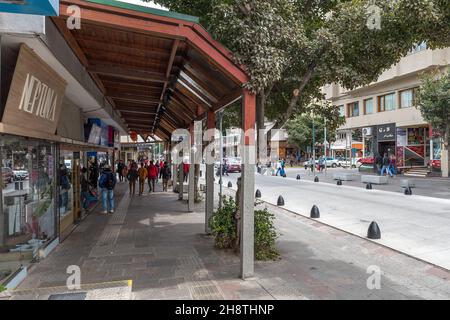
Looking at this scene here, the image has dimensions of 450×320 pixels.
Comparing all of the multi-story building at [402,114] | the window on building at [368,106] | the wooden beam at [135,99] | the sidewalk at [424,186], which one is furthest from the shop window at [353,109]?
the wooden beam at [135,99]

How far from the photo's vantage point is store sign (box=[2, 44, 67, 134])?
488 cm

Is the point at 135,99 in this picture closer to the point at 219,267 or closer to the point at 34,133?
the point at 34,133

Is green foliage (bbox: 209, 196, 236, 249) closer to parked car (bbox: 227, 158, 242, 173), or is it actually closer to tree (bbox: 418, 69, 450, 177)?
tree (bbox: 418, 69, 450, 177)

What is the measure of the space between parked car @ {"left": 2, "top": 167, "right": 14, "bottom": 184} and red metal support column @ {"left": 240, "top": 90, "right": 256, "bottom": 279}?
3.40 metres

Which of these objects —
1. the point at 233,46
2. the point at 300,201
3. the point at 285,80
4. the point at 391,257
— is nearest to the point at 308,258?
the point at 391,257

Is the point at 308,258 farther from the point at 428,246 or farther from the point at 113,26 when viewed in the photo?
the point at 113,26

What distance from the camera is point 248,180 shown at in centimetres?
574

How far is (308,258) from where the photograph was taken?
22.6 ft

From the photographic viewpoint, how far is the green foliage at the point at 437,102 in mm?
21922

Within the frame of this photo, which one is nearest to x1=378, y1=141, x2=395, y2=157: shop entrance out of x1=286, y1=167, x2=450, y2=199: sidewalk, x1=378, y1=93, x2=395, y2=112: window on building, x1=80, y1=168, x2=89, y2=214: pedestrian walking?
x1=378, y1=93, x2=395, y2=112: window on building

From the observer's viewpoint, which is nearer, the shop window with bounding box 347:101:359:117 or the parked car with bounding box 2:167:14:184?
the parked car with bounding box 2:167:14:184

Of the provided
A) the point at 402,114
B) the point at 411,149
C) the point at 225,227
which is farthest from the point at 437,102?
the point at 225,227

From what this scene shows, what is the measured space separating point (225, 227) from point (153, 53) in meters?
3.33
